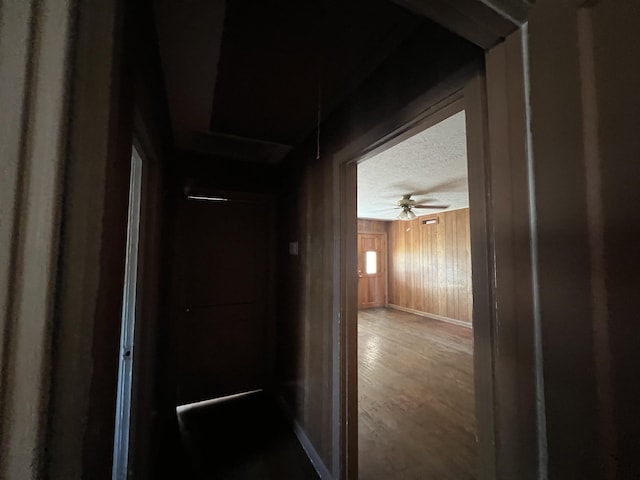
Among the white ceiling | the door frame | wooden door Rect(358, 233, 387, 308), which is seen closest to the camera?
the door frame

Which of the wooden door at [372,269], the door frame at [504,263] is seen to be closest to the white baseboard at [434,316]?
the wooden door at [372,269]

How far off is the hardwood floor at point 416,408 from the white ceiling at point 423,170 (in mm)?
2355

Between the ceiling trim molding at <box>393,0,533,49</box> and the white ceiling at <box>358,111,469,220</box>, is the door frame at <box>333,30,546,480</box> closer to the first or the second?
the ceiling trim molding at <box>393,0,533,49</box>

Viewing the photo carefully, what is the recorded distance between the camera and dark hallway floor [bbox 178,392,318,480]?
168 centimetres

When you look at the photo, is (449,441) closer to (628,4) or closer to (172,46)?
(628,4)

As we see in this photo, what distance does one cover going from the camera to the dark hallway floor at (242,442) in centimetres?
168

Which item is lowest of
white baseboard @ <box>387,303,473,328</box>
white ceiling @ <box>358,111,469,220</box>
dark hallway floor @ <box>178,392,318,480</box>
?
dark hallway floor @ <box>178,392,318,480</box>

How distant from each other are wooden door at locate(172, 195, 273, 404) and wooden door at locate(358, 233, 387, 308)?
433 cm

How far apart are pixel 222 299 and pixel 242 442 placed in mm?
1207

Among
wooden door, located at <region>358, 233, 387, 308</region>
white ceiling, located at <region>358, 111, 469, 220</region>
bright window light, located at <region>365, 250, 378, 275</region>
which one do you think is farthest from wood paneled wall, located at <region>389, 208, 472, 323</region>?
white ceiling, located at <region>358, 111, 469, 220</region>

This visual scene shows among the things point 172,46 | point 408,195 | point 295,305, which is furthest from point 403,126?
point 408,195

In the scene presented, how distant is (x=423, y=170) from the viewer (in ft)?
9.42

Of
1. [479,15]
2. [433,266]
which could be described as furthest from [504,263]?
[433,266]

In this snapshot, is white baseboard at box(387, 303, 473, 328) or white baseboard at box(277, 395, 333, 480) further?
white baseboard at box(387, 303, 473, 328)
